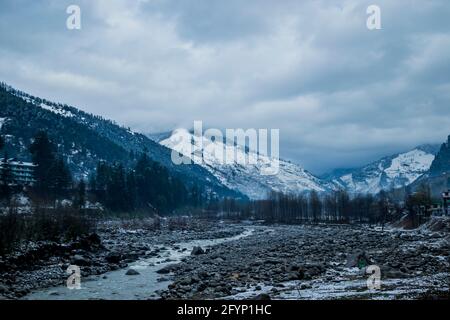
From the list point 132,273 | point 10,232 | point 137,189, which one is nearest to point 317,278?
point 132,273

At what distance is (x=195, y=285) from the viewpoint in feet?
84.5

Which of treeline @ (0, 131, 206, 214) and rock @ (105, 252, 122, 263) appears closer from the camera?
rock @ (105, 252, 122, 263)

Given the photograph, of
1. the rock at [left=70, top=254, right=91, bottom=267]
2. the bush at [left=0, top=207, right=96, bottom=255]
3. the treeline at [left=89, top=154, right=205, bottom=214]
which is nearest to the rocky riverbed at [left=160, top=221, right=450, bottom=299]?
the rock at [left=70, top=254, right=91, bottom=267]

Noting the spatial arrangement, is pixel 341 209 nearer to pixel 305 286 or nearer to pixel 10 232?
pixel 10 232

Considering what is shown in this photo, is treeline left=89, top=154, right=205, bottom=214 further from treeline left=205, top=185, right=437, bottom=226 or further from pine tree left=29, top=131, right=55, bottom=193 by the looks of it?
treeline left=205, top=185, right=437, bottom=226

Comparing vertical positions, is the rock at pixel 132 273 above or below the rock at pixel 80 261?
below

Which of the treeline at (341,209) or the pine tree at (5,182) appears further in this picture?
the treeline at (341,209)

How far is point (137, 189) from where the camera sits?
141750 mm

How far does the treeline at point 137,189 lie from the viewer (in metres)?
122

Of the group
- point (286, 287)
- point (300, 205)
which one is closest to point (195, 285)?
point (286, 287)

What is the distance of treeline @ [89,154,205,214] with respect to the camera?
121750 millimetres

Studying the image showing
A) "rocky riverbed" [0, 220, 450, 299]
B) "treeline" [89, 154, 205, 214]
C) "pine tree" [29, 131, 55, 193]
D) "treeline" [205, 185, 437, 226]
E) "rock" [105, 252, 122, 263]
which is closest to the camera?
"rocky riverbed" [0, 220, 450, 299]

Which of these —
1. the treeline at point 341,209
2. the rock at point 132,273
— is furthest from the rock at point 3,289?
the treeline at point 341,209

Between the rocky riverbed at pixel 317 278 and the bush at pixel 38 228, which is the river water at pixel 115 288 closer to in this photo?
the rocky riverbed at pixel 317 278
